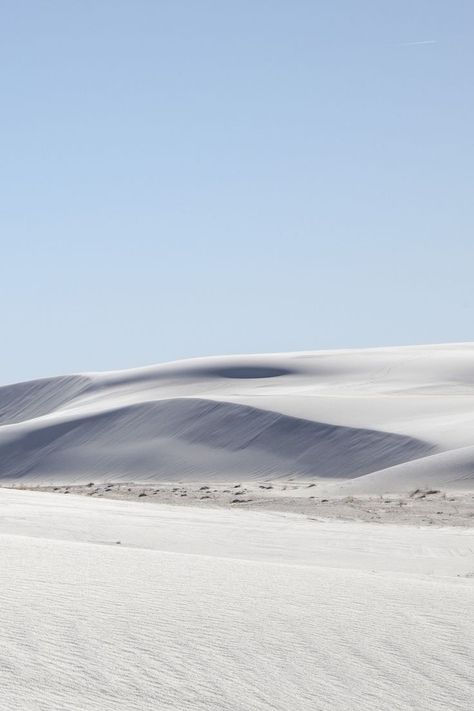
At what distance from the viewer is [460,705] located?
414 cm

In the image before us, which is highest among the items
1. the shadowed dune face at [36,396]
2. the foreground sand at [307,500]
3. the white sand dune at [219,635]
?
the shadowed dune face at [36,396]

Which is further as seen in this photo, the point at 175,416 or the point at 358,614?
the point at 175,416

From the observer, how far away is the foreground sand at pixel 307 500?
16469 millimetres

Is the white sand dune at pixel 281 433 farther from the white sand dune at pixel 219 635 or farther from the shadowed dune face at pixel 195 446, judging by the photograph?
the white sand dune at pixel 219 635

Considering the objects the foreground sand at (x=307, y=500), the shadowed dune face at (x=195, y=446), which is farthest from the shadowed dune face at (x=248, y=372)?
the foreground sand at (x=307, y=500)

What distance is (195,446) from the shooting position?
3072 cm

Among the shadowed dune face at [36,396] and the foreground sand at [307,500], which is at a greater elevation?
the shadowed dune face at [36,396]

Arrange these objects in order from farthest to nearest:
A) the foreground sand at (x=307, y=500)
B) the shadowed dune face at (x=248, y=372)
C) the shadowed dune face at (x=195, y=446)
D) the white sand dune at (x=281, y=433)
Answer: the shadowed dune face at (x=248, y=372)
the shadowed dune face at (x=195, y=446)
the white sand dune at (x=281, y=433)
the foreground sand at (x=307, y=500)

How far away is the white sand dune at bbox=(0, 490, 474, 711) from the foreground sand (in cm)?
756

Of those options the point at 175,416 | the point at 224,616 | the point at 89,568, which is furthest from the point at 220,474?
the point at 224,616

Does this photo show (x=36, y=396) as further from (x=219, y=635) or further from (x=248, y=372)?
(x=219, y=635)

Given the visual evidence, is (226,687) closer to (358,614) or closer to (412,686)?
(412,686)

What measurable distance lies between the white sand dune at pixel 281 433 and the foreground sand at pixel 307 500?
117cm

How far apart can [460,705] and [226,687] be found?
95 centimetres
